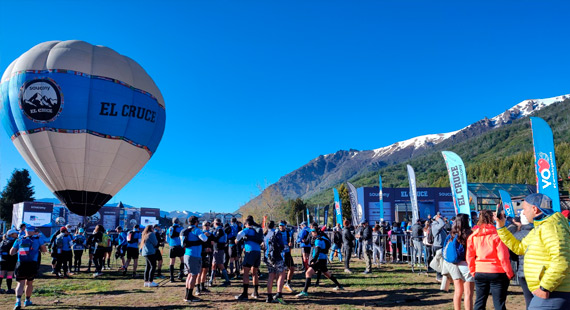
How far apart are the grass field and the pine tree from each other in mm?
56478

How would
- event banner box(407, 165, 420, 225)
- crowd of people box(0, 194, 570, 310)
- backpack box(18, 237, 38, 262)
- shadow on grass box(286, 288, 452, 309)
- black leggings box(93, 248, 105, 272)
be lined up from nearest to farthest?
crowd of people box(0, 194, 570, 310)
shadow on grass box(286, 288, 452, 309)
backpack box(18, 237, 38, 262)
black leggings box(93, 248, 105, 272)
event banner box(407, 165, 420, 225)

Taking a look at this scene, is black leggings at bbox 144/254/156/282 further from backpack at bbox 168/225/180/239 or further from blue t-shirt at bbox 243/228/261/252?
blue t-shirt at bbox 243/228/261/252

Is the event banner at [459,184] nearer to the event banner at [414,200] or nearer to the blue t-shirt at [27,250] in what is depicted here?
the event banner at [414,200]

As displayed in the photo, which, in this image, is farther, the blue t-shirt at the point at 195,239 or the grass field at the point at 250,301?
the blue t-shirt at the point at 195,239

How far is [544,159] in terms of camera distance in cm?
1083

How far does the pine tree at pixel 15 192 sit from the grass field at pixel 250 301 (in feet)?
185

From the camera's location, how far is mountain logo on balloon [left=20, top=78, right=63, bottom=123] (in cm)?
1848

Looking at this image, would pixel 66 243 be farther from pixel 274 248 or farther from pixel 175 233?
pixel 274 248

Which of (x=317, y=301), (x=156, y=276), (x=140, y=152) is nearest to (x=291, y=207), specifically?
(x=140, y=152)

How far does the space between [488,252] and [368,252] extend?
9.71 m

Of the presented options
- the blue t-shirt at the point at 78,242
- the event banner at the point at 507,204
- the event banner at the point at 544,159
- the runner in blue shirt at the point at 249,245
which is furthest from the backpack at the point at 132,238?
the event banner at the point at 507,204

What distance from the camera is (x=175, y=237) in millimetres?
12336

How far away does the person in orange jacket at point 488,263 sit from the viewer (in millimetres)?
5133

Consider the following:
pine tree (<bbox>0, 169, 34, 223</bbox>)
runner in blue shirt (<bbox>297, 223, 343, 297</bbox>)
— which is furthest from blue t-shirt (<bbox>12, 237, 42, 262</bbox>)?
pine tree (<bbox>0, 169, 34, 223</bbox>)
